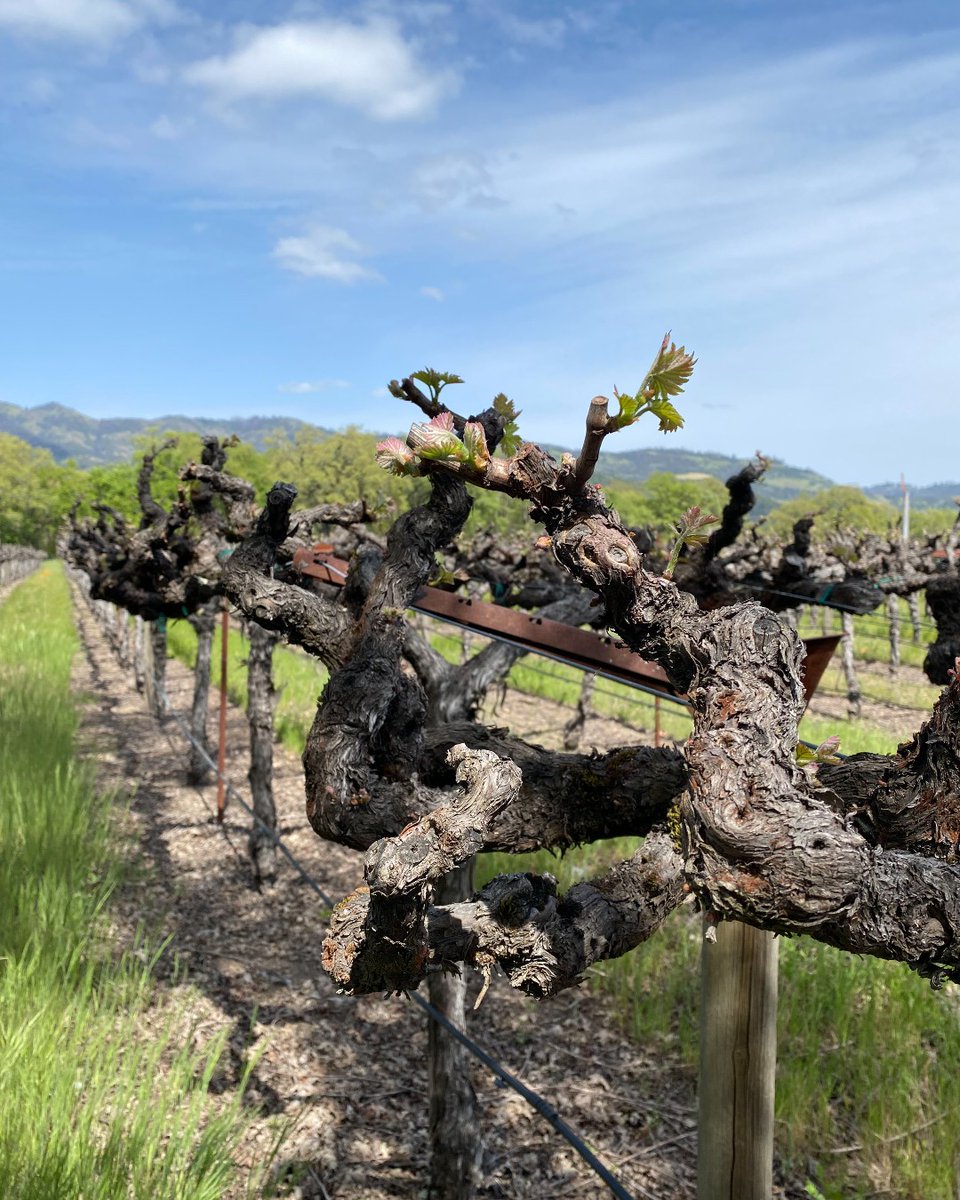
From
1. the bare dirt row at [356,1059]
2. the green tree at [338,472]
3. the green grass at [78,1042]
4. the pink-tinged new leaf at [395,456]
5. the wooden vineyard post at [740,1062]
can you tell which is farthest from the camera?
the green tree at [338,472]

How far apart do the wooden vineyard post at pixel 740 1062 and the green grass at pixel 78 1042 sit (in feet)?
6.17

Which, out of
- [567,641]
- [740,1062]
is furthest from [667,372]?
[740,1062]

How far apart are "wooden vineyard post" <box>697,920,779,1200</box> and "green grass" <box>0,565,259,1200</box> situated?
188 cm

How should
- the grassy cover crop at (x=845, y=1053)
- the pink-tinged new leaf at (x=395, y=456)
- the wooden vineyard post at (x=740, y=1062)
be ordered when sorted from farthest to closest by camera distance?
the grassy cover crop at (x=845, y=1053) < the wooden vineyard post at (x=740, y=1062) < the pink-tinged new leaf at (x=395, y=456)

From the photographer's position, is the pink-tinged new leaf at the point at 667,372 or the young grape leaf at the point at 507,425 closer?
the pink-tinged new leaf at the point at 667,372

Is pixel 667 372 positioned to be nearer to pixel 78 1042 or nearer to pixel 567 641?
pixel 567 641

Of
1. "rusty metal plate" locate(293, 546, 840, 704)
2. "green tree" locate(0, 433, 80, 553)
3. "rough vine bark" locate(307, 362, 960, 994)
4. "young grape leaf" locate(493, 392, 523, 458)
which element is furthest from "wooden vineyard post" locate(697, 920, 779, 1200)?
"green tree" locate(0, 433, 80, 553)

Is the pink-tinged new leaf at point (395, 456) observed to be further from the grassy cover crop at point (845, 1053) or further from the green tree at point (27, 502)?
the green tree at point (27, 502)

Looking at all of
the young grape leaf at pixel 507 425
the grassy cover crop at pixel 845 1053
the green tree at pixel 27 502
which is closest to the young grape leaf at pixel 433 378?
the young grape leaf at pixel 507 425

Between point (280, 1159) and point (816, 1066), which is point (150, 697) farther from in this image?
point (816, 1066)

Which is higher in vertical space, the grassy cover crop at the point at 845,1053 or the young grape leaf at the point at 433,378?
the young grape leaf at the point at 433,378

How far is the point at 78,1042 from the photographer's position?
12.5 ft

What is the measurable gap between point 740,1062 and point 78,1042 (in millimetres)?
2848

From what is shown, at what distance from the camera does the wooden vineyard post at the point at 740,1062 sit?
2.49m
